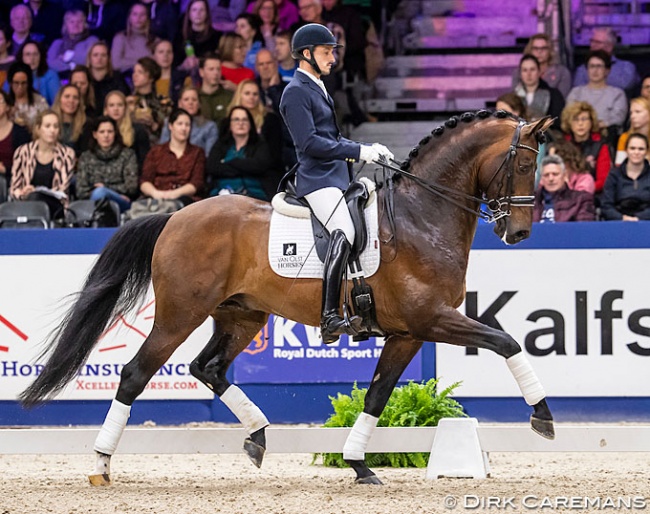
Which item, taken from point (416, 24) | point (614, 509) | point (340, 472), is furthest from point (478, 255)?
point (416, 24)

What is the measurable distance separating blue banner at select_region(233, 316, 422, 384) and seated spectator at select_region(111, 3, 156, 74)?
4.50m

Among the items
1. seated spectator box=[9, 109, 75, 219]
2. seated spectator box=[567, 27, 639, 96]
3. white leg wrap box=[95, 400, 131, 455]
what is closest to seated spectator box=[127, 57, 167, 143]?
seated spectator box=[9, 109, 75, 219]

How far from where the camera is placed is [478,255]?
8539 millimetres

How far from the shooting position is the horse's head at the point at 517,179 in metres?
6.07

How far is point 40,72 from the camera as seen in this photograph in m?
11.9

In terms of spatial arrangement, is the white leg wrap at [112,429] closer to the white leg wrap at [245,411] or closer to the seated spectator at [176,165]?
the white leg wrap at [245,411]

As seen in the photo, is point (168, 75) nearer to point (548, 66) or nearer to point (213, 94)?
Result: point (213, 94)

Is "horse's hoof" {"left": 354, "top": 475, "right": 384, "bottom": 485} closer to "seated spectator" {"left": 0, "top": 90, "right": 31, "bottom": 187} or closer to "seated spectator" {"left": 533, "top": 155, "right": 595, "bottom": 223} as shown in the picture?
"seated spectator" {"left": 533, "top": 155, "right": 595, "bottom": 223}

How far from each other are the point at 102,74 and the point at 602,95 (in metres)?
4.89

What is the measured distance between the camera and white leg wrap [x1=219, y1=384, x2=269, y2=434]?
258 inches

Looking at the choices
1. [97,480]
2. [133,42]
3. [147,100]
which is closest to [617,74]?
[147,100]

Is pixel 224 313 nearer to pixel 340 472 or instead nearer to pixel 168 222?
pixel 168 222

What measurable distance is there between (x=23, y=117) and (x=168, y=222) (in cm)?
530

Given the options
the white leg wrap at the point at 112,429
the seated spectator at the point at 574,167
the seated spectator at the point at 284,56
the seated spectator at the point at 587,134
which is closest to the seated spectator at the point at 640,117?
the seated spectator at the point at 587,134
